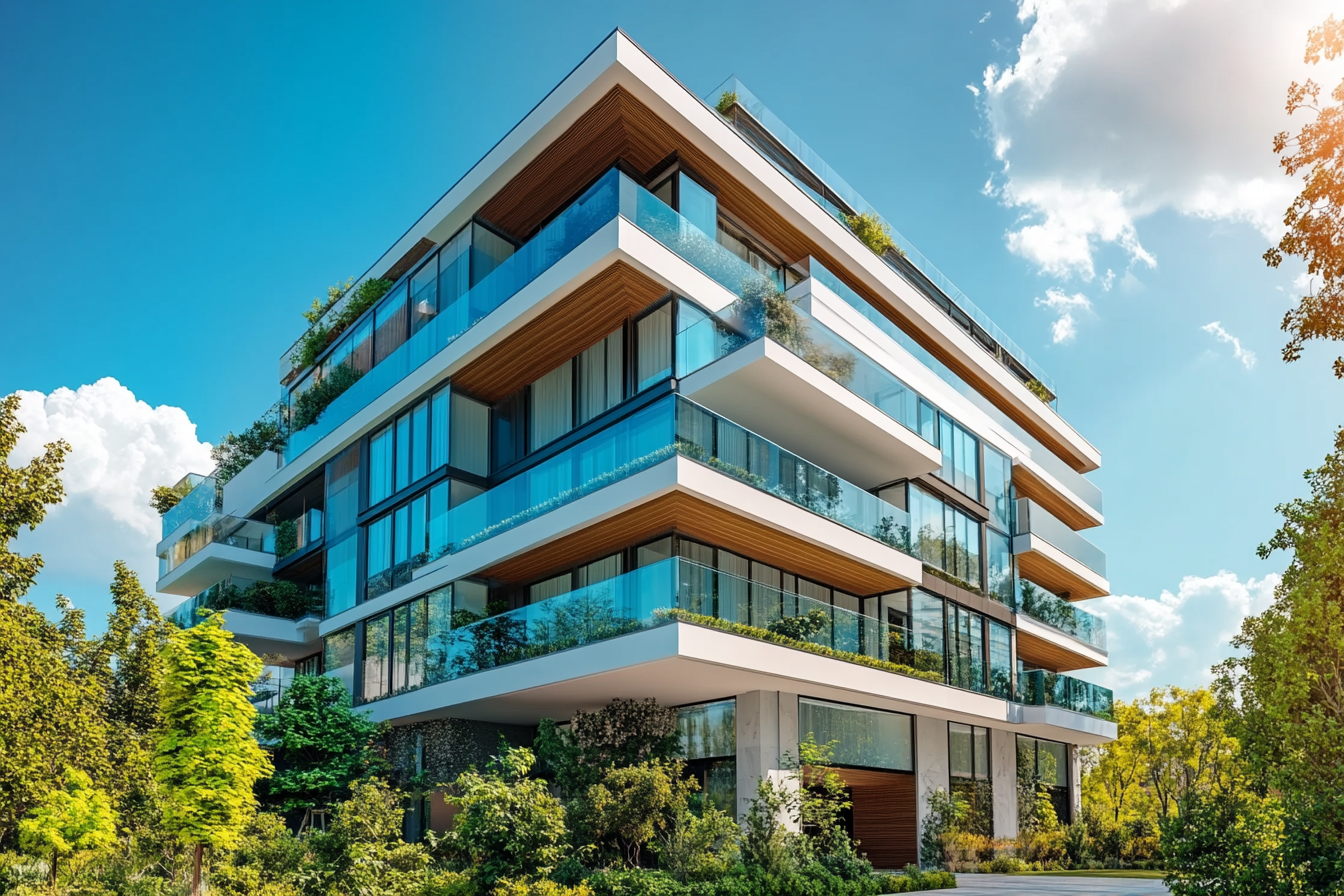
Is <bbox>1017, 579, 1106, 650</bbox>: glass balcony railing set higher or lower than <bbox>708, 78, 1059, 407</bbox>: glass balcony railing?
lower

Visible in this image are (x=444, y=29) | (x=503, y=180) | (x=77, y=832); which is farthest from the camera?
(x=503, y=180)

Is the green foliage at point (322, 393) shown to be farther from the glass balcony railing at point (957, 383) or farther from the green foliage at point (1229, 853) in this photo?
the green foliage at point (1229, 853)

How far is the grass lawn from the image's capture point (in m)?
24.0

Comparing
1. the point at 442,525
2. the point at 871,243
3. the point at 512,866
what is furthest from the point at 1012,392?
the point at 512,866

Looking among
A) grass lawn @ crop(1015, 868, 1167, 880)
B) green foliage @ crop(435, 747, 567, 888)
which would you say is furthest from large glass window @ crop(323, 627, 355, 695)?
grass lawn @ crop(1015, 868, 1167, 880)

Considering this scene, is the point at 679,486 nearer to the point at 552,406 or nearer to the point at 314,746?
the point at 552,406

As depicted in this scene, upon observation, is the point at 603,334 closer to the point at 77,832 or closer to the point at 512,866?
the point at 512,866

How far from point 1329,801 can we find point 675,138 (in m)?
17.2

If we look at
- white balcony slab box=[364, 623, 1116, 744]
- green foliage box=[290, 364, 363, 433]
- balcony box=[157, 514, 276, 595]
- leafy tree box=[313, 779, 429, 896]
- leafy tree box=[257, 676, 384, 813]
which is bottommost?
leafy tree box=[313, 779, 429, 896]

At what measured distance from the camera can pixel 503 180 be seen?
24.6m

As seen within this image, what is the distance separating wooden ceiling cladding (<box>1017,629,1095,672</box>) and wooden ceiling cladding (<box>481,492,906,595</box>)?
8785mm

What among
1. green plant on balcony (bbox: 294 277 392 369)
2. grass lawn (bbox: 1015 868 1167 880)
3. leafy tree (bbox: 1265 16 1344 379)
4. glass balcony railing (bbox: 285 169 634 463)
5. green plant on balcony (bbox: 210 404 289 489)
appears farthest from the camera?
green plant on balcony (bbox: 210 404 289 489)

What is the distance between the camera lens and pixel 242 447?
132ft

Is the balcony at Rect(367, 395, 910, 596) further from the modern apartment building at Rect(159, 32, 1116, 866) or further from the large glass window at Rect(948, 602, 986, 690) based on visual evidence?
the large glass window at Rect(948, 602, 986, 690)
